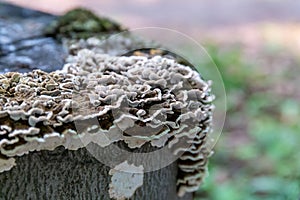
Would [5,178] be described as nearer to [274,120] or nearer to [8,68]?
[8,68]

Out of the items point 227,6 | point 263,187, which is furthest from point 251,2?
point 263,187

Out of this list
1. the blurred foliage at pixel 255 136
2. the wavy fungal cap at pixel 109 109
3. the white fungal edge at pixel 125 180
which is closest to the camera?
the wavy fungal cap at pixel 109 109

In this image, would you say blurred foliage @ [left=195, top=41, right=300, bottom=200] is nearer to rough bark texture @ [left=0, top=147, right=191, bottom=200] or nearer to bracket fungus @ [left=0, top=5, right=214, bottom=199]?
bracket fungus @ [left=0, top=5, right=214, bottom=199]

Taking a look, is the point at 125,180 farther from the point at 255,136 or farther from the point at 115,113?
the point at 255,136

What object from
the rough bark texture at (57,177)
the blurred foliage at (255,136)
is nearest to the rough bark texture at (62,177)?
the rough bark texture at (57,177)

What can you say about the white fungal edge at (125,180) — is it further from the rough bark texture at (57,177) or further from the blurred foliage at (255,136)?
the blurred foliage at (255,136)
